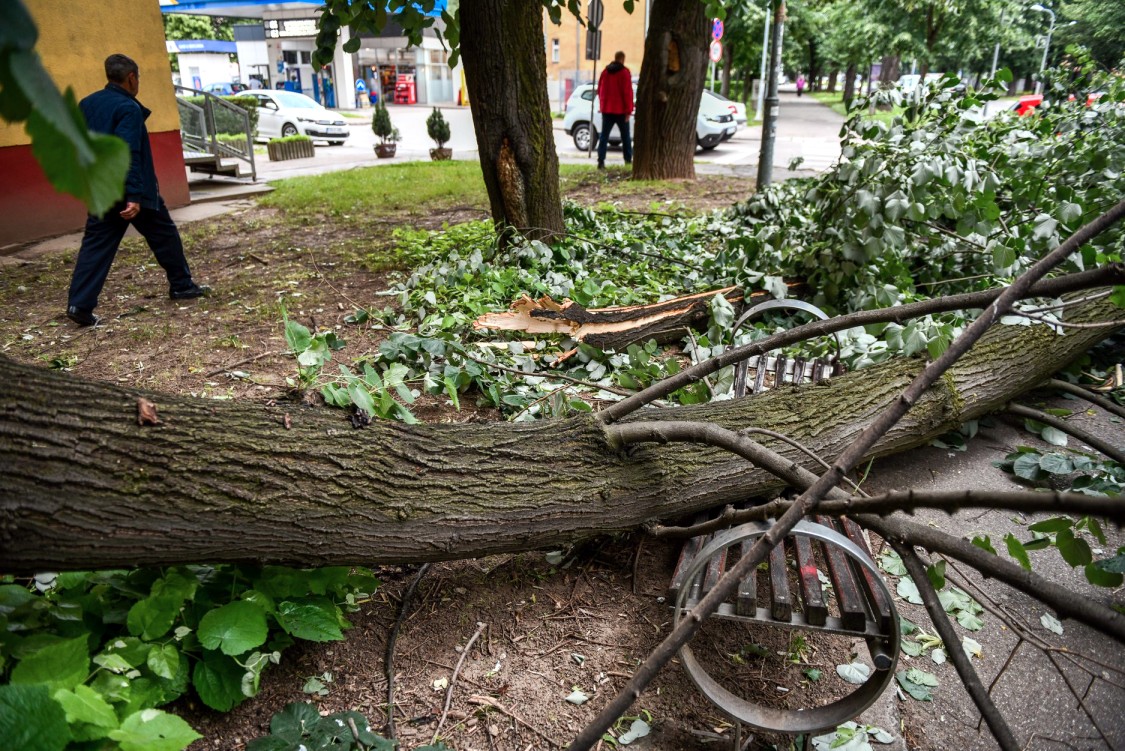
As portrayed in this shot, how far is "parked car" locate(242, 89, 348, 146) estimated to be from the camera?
2120 centimetres

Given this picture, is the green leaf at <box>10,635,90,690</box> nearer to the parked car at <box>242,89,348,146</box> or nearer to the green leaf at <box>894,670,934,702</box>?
the green leaf at <box>894,670,934,702</box>

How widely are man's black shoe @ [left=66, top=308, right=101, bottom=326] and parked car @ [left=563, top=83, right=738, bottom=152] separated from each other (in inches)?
571

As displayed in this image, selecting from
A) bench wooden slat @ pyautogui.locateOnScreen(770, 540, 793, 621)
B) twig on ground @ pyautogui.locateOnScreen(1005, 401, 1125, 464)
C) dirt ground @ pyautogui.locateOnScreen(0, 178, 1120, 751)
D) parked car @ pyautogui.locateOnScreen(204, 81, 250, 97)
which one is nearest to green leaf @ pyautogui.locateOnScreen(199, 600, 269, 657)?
dirt ground @ pyautogui.locateOnScreen(0, 178, 1120, 751)

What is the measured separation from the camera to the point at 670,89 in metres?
10.6

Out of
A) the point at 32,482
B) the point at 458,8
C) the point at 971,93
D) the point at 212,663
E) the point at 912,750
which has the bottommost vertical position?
the point at 912,750

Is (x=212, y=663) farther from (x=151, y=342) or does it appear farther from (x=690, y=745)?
(x=151, y=342)

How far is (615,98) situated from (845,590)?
11.8 meters

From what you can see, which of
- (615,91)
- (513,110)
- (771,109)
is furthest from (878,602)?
(615,91)

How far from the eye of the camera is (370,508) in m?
2.16

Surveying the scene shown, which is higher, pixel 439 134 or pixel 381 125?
pixel 381 125

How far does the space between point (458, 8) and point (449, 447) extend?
473 cm

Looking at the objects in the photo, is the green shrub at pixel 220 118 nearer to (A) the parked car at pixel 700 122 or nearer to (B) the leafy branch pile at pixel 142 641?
(A) the parked car at pixel 700 122

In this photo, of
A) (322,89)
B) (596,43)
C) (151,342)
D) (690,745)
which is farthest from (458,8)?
(322,89)

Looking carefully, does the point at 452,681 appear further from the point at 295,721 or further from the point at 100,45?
the point at 100,45
